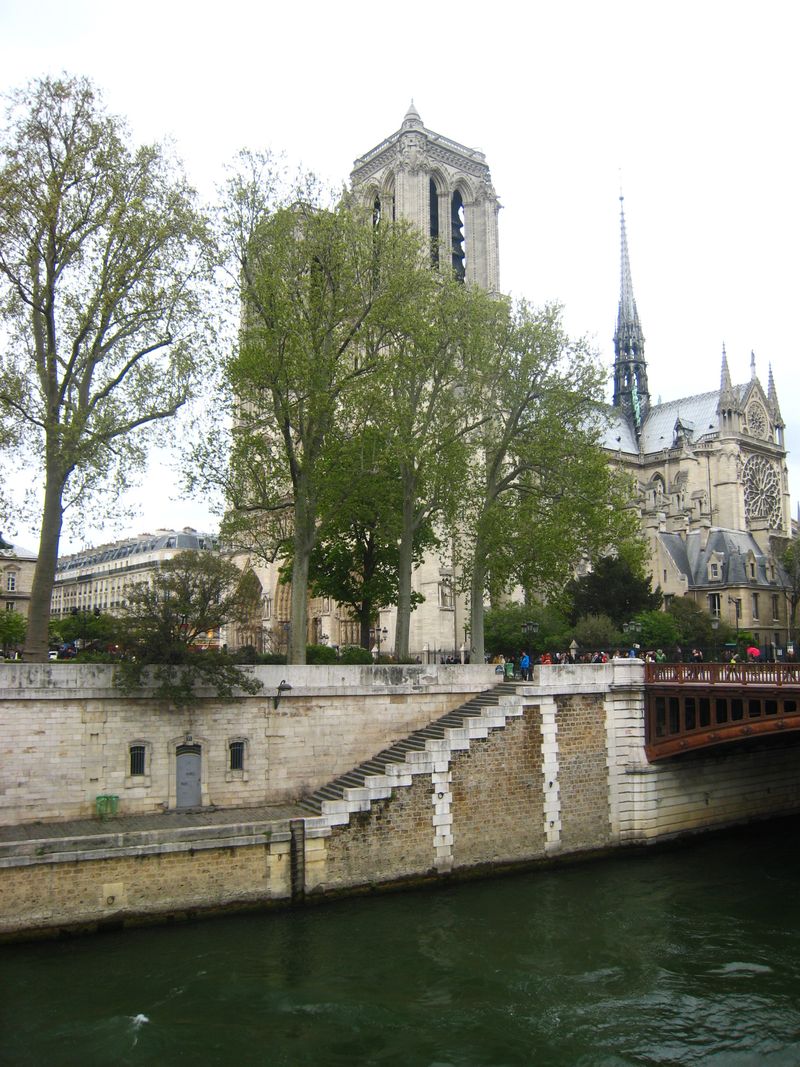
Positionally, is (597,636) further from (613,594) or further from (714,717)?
(714,717)

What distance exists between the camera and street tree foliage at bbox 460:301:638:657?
30078 millimetres

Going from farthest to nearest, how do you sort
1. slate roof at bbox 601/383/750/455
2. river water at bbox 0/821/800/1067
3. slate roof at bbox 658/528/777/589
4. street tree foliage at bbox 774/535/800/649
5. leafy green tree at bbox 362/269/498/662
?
slate roof at bbox 601/383/750/455 → street tree foliage at bbox 774/535/800/649 → slate roof at bbox 658/528/777/589 → leafy green tree at bbox 362/269/498/662 → river water at bbox 0/821/800/1067

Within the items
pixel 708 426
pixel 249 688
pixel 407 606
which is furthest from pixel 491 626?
pixel 708 426

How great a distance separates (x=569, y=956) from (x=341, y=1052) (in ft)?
17.7

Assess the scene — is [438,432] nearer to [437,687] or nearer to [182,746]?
[437,687]

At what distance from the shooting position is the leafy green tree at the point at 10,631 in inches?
1334

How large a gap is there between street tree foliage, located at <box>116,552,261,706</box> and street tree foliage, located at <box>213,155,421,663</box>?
9.38 feet

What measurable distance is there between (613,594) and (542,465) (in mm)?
23212

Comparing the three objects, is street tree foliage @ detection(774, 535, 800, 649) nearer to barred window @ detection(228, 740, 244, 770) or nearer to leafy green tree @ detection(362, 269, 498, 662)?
leafy green tree @ detection(362, 269, 498, 662)

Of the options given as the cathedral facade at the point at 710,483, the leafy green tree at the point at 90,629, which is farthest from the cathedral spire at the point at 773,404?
the leafy green tree at the point at 90,629

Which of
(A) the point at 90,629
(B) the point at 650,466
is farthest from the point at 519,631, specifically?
(B) the point at 650,466

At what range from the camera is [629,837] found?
25.3 meters

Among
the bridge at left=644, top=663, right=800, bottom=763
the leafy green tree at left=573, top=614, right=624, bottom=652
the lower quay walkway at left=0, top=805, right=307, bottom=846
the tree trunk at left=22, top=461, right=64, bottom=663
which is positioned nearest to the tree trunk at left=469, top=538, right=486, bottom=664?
the bridge at left=644, top=663, right=800, bottom=763

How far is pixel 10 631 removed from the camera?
1335 inches
